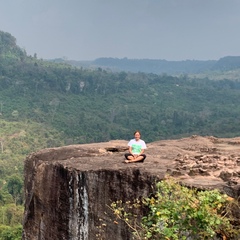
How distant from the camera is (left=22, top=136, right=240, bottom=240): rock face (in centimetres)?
886

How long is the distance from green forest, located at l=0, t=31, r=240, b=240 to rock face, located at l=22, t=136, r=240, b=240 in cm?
2440

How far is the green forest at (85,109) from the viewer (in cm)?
6794

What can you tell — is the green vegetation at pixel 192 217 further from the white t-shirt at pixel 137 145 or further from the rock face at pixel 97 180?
the white t-shirt at pixel 137 145

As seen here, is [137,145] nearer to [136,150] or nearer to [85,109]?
[136,150]

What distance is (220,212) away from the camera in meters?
6.51

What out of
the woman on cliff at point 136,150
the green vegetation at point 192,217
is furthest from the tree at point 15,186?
the green vegetation at point 192,217

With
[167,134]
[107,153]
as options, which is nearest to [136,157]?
[107,153]

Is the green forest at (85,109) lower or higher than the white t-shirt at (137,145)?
lower

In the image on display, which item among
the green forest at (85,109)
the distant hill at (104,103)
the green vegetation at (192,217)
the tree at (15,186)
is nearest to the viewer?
the green vegetation at (192,217)

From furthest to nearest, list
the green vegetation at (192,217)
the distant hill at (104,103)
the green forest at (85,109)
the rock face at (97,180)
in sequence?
1. the distant hill at (104,103)
2. the green forest at (85,109)
3. the rock face at (97,180)
4. the green vegetation at (192,217)

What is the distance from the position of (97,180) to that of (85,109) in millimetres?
90438

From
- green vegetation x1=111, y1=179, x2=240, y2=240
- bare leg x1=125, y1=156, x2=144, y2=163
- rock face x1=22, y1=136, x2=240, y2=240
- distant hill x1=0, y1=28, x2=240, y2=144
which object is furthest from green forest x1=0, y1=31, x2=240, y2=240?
green vegetation x1=111, y1=179, x2=240, y2=240

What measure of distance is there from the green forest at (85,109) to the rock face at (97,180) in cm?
2440

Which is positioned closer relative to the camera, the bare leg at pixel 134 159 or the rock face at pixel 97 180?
the rock face at pixel 97 180
